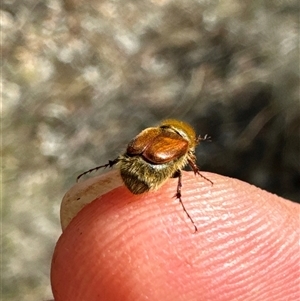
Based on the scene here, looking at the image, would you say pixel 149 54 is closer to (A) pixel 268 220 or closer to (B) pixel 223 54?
(B) pixel 223 54

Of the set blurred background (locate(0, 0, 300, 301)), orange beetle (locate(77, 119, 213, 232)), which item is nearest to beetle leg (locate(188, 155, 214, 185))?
orange beetle (locate(77, 119, 213, 232))

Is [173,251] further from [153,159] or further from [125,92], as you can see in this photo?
[125,92]

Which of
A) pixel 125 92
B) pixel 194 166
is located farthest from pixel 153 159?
pixel 125 92

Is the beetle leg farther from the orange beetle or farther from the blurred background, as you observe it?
the blurred background

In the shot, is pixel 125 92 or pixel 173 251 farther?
pixel 125 92

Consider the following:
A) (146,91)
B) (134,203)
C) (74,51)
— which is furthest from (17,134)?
(134,203)
